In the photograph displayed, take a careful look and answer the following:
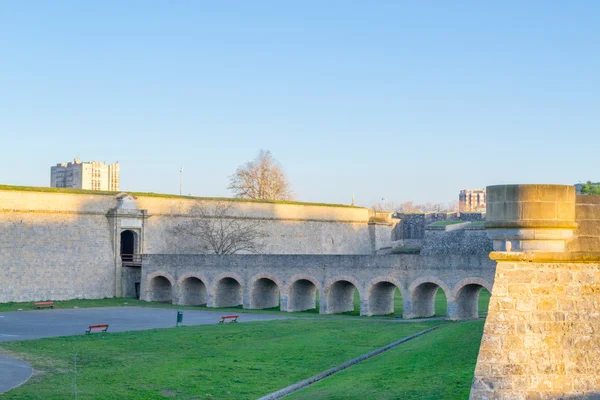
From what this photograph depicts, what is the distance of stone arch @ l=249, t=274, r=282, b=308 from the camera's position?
1529 inches

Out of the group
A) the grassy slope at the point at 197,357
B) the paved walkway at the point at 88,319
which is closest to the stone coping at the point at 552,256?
the grassy slope at the point at 197,357

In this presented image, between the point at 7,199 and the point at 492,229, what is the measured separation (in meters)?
35.2

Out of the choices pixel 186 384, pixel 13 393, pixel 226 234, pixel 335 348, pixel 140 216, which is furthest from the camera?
pixel 226 234

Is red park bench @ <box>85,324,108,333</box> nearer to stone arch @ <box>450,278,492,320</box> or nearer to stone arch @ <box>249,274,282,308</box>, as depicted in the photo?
stone arch @ <box>249,274,282,308</box>

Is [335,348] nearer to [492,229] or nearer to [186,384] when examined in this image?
[186,384]

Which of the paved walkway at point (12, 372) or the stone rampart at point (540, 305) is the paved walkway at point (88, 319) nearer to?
the paved walkway at point (12, 372)

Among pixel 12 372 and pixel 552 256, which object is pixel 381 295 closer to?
pixel 12 372

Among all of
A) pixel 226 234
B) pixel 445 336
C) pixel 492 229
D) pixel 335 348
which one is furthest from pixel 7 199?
pixel 492 229

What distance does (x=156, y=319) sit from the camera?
33.2 metres

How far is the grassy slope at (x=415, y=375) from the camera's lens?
14055mm

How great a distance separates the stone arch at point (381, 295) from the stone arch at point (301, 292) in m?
2.66

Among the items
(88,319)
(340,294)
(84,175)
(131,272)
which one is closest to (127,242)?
(131,272)

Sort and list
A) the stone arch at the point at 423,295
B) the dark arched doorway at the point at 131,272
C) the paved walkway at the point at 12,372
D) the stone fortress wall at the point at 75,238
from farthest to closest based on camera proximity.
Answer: the dark arched doorway at the point at 131,272, the stone fortress wall at the point at 75,238, the stone arch at the point at 423,295, the paved walkway at the point at 12,372

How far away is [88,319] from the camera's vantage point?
1299 inches
